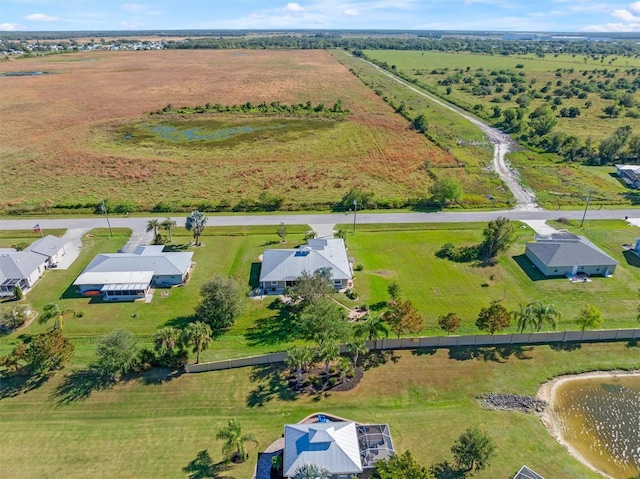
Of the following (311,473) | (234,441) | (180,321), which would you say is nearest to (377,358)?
(234,441)

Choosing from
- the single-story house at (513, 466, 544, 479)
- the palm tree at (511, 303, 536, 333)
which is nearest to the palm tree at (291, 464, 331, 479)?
the single-story house at (513, 466, 544, 479)

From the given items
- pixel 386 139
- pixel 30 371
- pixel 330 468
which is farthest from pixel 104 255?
pixel 386 139

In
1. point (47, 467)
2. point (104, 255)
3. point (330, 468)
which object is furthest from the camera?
point (104, 255)

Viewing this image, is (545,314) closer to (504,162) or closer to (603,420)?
(603,420)

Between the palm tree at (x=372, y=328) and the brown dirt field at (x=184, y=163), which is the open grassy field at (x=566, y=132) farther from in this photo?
the palm tree at (x=372, y=328)

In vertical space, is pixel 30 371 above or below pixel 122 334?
below

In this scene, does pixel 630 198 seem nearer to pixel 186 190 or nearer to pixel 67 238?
pixel 186 190
